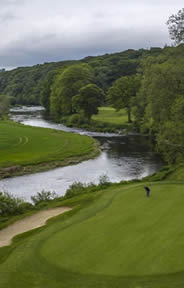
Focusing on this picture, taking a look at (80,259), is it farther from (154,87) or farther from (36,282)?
(154,87)

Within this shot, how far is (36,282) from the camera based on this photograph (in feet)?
42.8

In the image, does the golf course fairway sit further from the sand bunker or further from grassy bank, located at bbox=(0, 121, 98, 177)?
grassy bank, located at bbox=(0, 121, 98, 177)

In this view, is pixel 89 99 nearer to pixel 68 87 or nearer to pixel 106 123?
pixel 106 123

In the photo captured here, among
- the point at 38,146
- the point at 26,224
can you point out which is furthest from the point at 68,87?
the point at 26,224

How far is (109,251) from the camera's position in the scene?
14.1 m

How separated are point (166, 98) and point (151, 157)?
→ 16345 mm

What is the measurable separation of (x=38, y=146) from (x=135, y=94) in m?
39.5

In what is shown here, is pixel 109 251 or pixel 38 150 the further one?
pixel 38 150

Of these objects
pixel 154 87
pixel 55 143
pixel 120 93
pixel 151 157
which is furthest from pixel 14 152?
pixel 120 93

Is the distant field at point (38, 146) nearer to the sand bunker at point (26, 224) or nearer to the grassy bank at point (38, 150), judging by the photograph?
the grassy bank at point (38, 150)

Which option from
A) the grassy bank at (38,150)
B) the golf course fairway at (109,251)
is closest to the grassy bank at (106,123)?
the grassy bank at (38,150)

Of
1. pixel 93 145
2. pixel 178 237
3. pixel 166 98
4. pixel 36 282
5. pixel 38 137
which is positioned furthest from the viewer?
pixel 38 137

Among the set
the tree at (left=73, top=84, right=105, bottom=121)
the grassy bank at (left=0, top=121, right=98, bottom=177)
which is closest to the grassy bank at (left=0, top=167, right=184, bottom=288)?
the grassy bank at (left=0, top=121, right=98, bottom=177)

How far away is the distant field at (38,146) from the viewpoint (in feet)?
168
